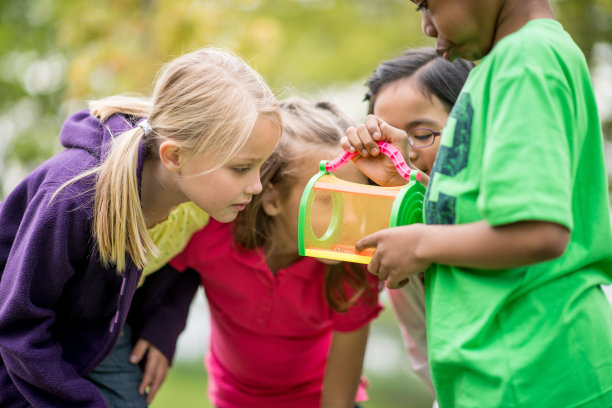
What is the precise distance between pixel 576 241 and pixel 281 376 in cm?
164

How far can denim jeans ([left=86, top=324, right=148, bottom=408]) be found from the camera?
2.62 meters

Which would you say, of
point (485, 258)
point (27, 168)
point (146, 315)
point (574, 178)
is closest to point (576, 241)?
point (574, 178)

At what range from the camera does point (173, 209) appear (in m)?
2.67

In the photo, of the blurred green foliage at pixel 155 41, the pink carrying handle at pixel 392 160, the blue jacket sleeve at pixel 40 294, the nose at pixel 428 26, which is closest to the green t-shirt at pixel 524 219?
the nose at pixel 428 26

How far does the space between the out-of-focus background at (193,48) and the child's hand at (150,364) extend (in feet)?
4.35

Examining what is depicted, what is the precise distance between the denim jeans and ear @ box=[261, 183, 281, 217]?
79cm

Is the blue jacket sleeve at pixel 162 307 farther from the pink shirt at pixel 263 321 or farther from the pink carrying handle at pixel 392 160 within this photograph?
the pink carrying handle at pixel 392 160

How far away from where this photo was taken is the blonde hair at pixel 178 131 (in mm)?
2234

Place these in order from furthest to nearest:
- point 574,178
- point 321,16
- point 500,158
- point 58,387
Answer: point 321,16 < point 58,387 < point 574,178 < point 500,158

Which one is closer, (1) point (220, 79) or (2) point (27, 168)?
(1) point (220, 79)

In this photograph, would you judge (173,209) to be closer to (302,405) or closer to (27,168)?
(302,405)

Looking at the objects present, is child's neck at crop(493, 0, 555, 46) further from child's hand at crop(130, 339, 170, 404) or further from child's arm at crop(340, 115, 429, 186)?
child's hand at crop(130, 339, 170, 404)

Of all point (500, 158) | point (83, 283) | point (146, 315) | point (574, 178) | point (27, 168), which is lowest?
point (27, 168)

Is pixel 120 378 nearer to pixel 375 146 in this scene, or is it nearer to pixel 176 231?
pixel 176 231
